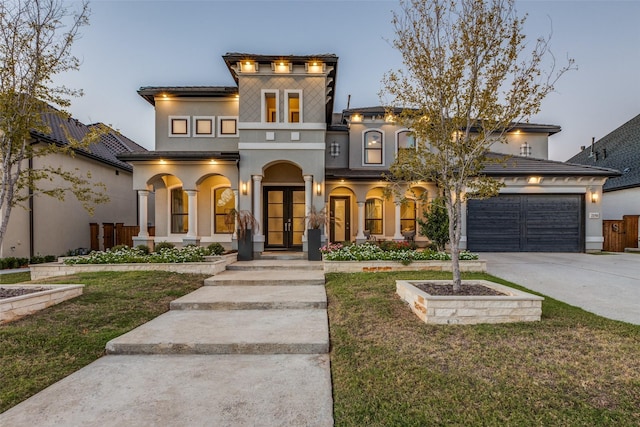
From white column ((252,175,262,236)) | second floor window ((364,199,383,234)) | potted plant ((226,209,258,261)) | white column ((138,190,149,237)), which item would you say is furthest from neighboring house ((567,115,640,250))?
white column ((138,190,149,237))

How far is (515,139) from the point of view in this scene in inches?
564

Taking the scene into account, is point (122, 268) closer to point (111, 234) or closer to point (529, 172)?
point (111, 234)

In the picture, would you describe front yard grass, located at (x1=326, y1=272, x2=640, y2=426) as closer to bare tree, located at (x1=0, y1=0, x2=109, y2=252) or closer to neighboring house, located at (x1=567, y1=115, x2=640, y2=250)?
bare tree, located at (x1=0, y1=0, x2=109, y2=252)

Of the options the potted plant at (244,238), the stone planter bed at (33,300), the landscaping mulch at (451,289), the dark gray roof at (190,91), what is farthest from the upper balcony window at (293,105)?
the stone planter bed at (33,300)

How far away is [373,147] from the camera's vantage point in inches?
499

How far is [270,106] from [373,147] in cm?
457

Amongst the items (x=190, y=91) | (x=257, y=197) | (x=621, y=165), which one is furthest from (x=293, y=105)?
(x=621, y=165)

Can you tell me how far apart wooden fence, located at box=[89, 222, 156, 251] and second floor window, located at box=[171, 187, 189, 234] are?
7.73 feet

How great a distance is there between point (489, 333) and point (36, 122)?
7499 mm

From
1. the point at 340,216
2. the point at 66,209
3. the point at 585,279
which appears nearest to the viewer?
the point at 585,279

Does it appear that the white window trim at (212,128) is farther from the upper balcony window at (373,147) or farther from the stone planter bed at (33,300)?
the stone planter bed at (33,300)

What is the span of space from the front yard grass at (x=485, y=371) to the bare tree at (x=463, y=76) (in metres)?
1.35

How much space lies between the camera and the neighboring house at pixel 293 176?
10180mm

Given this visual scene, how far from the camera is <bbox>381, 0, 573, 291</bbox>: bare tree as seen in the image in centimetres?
439
